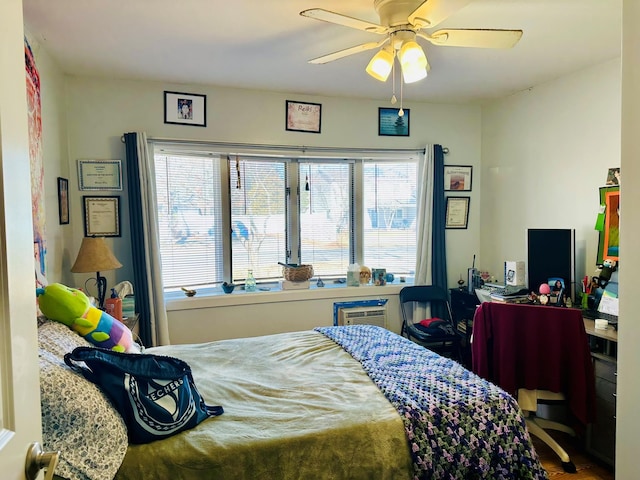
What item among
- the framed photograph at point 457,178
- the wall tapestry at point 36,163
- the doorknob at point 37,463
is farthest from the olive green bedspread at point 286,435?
the framed photograph at point 457,178

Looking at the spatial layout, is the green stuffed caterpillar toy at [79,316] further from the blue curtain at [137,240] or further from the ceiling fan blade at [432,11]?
the ceiling fan blade at [432,11]

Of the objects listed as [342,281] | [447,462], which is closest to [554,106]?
[342,281]

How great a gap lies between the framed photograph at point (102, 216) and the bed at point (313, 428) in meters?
1.70

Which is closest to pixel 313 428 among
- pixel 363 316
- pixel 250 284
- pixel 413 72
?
pixel 413 72

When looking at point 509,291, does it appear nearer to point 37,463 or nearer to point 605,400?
point 605,400

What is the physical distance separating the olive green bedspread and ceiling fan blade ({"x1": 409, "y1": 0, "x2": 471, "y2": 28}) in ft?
5.66

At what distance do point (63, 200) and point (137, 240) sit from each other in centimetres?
58

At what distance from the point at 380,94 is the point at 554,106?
4.70 feet

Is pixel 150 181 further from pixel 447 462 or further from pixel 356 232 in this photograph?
pixel 447 462

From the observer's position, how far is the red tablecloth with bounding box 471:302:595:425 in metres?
2.32

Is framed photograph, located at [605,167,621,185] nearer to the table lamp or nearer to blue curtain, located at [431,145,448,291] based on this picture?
blue curtain, located at [431,145,448,291]

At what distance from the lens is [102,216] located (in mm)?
3371

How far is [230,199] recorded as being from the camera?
3.83 metres

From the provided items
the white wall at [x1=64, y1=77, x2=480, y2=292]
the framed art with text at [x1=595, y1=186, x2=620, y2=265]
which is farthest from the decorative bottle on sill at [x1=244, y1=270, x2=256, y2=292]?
the framed art with text at [x1=595, y1=186, x2=620, y2=265]
